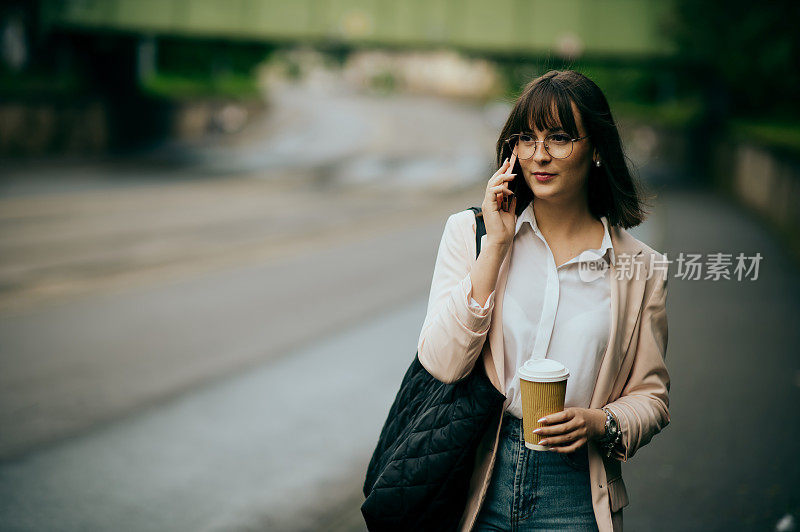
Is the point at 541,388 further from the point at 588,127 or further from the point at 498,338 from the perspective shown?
the point at 588,127

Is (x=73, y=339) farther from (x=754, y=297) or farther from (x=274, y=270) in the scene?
(x=754, y=297)

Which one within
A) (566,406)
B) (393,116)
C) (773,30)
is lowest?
(393,116)

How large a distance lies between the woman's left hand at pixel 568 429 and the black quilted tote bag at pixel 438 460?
167 mm

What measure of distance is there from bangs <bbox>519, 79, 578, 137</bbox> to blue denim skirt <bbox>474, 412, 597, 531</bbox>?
30.5 inches

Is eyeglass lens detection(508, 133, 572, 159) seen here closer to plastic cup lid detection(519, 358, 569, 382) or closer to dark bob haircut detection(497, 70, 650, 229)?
dark bob haircut detection(497, 70, 650, 229)

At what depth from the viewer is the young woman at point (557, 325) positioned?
2.25 meters

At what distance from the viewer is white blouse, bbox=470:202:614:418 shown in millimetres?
2260

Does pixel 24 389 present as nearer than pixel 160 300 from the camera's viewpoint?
Yes

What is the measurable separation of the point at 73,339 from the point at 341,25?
78.2 feet

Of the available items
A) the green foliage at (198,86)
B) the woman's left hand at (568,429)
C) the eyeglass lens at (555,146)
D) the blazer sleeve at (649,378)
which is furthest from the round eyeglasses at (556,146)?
the green foliage at (198,86)

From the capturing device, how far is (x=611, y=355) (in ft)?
7.47

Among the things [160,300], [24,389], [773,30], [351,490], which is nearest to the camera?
[351,490]

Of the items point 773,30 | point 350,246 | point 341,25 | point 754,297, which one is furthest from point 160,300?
point 341,25

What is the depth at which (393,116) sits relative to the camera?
2462 inches
